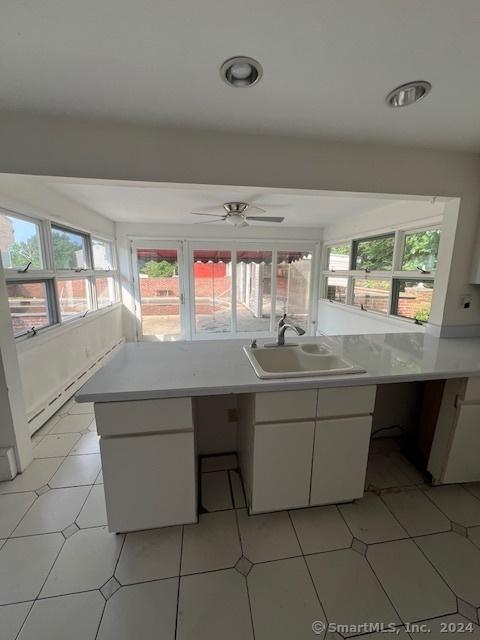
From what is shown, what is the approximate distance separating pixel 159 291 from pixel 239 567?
426 cm

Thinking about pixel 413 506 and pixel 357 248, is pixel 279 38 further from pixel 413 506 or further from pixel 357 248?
pixel 357 248

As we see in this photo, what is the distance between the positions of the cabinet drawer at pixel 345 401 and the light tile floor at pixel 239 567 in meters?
0.65

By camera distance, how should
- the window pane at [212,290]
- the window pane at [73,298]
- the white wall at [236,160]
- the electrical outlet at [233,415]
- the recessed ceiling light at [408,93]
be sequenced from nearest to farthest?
the recessed ceiling light at [408,93], the white wall at [236,160], the electrical outlet at [233,415], the window pane at [73,298], the window pane at [212,290]

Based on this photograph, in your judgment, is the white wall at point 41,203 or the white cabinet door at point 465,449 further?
the white wall at point 41,203

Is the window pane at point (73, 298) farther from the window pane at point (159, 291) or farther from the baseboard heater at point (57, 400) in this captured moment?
the window pane at point (159, 291)

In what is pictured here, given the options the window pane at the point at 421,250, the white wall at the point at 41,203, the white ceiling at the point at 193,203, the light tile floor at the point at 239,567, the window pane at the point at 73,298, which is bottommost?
the light tile floor at the point at 239,567

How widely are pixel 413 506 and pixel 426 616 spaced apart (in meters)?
0.57

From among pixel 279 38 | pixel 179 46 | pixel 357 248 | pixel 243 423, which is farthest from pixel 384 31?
pixel 357 248

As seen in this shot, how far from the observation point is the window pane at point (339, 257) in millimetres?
4180

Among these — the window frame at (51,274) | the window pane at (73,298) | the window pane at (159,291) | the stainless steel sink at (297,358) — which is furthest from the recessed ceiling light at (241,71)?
the window pane at (159,291)

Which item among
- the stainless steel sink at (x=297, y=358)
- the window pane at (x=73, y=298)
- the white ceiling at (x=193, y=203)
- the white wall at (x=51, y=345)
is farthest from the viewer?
the window pane at (x=73, y=298)

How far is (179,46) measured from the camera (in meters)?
0.95

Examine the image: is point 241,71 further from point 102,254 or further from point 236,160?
point 102,254

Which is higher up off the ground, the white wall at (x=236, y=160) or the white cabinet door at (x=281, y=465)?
the white wall at (x=236, y=160)
